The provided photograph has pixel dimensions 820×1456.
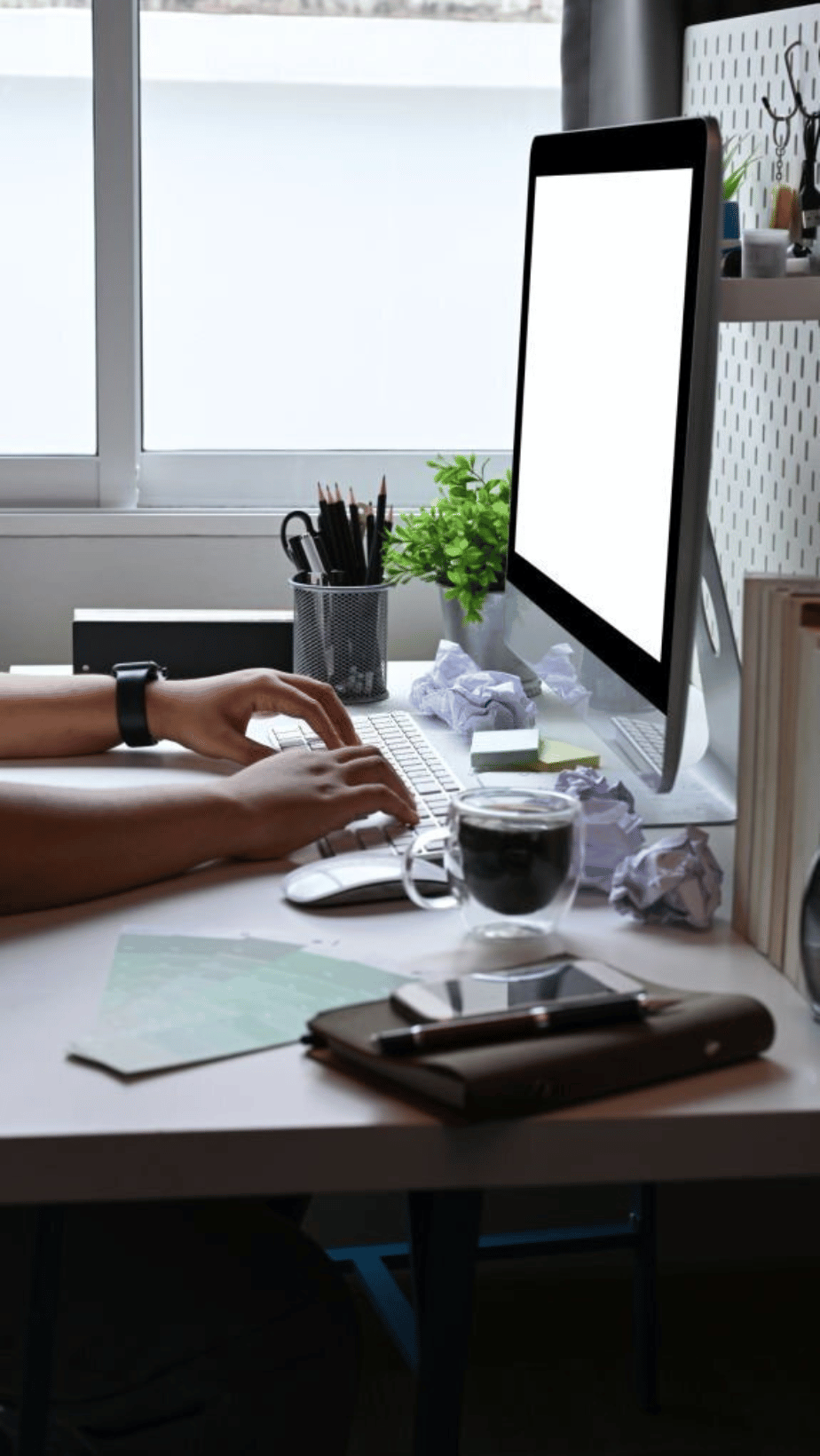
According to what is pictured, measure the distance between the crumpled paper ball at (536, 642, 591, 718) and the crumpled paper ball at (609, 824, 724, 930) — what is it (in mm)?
563

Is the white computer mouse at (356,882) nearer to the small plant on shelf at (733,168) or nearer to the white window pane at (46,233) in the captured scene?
the small plant on shelf at (733,168)

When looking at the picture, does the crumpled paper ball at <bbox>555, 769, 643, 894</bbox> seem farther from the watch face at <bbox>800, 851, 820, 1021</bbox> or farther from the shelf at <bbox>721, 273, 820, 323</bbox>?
the shelf at <bbox>721, 273, 820, 323</bbox>

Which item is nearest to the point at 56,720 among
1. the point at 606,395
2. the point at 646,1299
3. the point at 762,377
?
the point at 606,395

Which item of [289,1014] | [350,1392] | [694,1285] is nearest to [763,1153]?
[289,1014]

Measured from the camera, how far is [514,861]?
3.37ft

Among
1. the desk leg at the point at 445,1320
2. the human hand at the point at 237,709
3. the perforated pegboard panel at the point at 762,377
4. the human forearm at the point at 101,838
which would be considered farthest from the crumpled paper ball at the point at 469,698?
the desk leg at the point at 445,1320

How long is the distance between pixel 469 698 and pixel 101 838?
51 cm

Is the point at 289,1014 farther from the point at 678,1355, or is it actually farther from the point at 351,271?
the point at 351,271

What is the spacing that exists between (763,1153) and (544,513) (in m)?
0.80

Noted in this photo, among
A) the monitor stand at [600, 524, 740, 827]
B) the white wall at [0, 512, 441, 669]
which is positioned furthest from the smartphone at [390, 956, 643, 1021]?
the white wall at [0, 512, 441, 669]

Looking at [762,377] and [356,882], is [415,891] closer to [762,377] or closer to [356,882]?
[356,882]

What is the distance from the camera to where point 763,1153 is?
844 millimetres

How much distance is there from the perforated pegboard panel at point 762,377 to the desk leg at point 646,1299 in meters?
0.61

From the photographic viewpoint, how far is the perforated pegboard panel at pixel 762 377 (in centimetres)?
159
